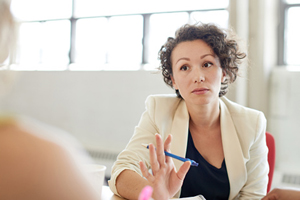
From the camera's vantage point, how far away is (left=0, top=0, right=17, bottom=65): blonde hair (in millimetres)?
504

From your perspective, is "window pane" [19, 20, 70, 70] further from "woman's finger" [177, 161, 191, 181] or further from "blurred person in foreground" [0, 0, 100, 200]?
"blurred person in foreground" [0, 0, 100, 200]

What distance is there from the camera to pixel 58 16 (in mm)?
4934

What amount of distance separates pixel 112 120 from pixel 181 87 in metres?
2.69

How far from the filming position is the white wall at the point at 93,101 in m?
4.06

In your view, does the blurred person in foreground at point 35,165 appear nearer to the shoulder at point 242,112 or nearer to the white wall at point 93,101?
the shoulder at point 242,112

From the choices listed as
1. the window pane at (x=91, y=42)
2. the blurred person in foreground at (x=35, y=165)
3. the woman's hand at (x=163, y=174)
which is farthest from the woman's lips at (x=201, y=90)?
the window pane at (x=91, y=42)

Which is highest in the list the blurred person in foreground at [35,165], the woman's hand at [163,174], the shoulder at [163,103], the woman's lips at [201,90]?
the woman's lips at [201,90]

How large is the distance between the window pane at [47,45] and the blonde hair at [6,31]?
4524 mm

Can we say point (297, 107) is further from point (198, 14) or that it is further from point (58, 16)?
point (58, 16)

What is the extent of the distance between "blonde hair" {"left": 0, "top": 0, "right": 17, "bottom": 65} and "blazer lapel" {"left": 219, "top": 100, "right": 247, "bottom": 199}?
3.85ft

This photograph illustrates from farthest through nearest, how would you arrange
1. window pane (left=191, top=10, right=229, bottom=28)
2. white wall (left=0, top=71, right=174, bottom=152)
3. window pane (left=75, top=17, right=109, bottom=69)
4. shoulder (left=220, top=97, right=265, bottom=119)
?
1. window pane (left=75, top=17, right=109, bottom=69)
2. white wall (left=0, top=71, right=174, bottom=152)
3. window pane (left=191, top=10, right=229, bottom=28)
4. shoulder (left=220, top=97, right=265, bottom=119)

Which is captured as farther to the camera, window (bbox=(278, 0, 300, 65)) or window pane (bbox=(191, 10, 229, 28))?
window pane (bbox=(191, 10, 229, 28))

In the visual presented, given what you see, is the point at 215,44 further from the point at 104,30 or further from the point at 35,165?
the point at 104,30

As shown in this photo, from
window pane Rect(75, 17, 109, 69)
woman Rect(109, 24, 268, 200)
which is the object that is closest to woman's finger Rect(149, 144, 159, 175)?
woman Rect(109, 24, 268, 200)
